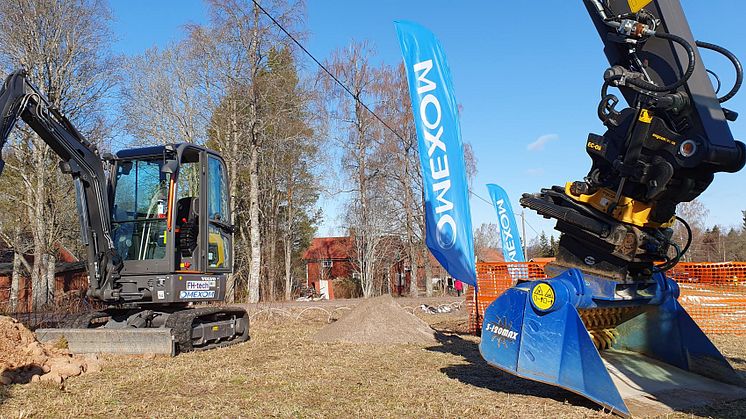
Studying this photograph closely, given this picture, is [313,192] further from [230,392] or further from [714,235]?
[714,235]

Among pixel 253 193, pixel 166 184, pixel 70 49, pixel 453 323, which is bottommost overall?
pixel 453 323

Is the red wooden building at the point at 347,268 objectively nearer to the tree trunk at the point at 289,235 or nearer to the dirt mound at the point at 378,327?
the tree trunk at the point at 289,235

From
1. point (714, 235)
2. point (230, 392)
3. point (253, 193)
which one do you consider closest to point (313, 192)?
point (253, 193)

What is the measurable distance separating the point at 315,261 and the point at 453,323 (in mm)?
29921

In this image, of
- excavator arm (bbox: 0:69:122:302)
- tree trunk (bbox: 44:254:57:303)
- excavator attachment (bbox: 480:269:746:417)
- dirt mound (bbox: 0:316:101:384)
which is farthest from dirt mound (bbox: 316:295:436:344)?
tree trunk (bbox: 44:254:57:303)

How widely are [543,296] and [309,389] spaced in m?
2.51

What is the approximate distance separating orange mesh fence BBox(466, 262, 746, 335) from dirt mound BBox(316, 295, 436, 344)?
1.14m

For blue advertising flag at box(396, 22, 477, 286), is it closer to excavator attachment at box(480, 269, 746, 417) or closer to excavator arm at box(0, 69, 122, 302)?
excavator attachment at box(480, 269, 746, 417)

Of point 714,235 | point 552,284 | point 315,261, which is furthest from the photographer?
point 714,235

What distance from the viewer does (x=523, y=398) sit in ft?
17.8

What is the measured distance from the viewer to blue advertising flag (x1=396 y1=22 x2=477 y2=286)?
852 cm

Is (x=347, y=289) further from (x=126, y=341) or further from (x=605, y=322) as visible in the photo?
(x=605, y=322)

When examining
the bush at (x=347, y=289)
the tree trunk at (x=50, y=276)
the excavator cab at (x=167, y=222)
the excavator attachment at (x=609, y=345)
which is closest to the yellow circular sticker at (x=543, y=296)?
the excavator attachment at (x=609, y=345)

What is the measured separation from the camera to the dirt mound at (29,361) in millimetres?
6309
